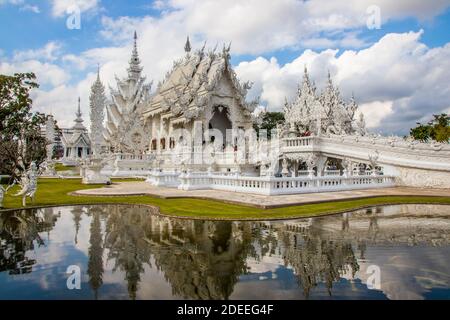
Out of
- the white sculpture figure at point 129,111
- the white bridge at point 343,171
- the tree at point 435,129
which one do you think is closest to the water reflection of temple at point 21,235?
the white bridge at point 343,171

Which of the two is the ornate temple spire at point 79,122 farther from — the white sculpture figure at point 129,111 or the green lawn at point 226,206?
the green lawn at point 226,206

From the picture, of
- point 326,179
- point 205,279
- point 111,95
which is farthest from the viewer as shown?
Result: point 111,95

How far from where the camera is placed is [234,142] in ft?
107

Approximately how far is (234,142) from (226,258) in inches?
1050

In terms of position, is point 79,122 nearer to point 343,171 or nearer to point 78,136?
point 78,136

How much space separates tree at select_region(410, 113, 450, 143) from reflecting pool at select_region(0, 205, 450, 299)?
158 ft

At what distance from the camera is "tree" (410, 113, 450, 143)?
5073cm

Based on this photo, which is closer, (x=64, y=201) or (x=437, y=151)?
(x=64, y=201)

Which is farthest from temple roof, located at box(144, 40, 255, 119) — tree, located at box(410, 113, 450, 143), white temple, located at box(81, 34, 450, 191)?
tree, located at box(410, 113, 450, 143)

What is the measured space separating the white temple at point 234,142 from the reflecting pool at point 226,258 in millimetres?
6057

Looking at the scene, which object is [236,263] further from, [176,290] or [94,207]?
[94,207]

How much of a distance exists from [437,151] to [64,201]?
1811 centimetres

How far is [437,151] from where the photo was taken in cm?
1897

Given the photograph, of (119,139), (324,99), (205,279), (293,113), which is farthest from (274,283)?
(119,139)
